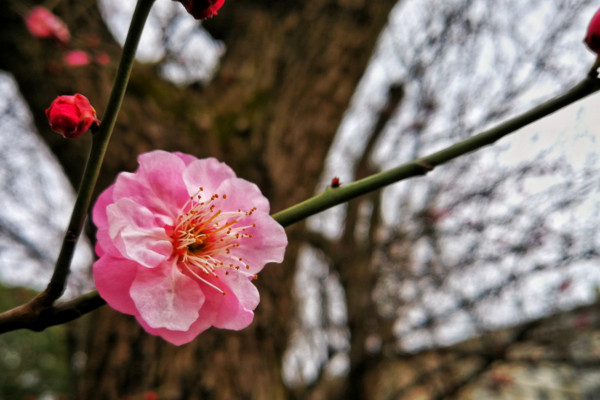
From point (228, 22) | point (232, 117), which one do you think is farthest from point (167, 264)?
point (228, 22)

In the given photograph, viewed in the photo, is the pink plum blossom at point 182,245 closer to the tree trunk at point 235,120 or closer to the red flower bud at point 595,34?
the red flower bud at point 595,34

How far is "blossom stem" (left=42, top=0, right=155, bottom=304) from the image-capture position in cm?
36

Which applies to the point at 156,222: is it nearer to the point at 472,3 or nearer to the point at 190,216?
the point at 190,216

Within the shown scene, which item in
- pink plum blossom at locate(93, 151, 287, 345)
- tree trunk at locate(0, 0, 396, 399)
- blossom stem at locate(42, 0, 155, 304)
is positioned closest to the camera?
blossom stem at locate(42, 0, 155, 304)

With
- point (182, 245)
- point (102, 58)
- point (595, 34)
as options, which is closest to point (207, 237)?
point (182, 245)

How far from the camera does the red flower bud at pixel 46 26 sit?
68.4 inches

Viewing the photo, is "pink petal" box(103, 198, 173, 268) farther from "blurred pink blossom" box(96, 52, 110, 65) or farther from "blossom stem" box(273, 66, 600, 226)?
"blurred pink blossom" box(96, 52, 110, 65)

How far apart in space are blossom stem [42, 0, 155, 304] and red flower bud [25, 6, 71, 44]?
1.68 m

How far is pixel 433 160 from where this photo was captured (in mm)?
444

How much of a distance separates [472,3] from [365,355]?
2.16 m

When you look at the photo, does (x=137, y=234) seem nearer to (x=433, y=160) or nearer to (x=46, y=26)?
(x=433, y=160)

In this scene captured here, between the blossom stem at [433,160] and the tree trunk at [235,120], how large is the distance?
116 centimetres

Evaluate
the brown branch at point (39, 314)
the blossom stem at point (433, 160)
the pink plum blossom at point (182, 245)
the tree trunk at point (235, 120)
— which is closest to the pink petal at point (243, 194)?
the pink plum blossom at point (182, 245)

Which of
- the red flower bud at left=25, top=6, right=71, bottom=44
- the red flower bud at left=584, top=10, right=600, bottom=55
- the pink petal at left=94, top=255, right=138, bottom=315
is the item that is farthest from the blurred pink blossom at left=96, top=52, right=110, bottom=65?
the red flower bud at left=584, top=10, right=600, bottom=55
